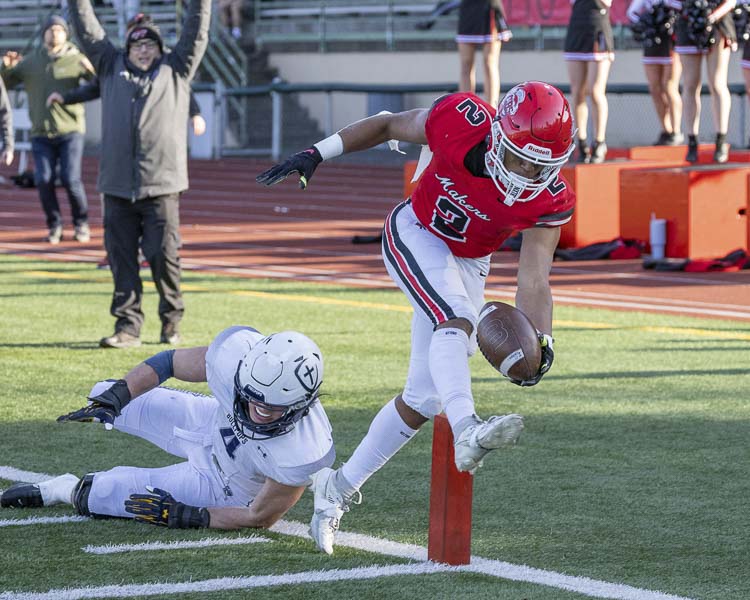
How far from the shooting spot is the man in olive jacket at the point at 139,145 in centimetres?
947

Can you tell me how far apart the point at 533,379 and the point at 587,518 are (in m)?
0.82

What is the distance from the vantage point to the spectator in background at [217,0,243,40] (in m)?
31.0

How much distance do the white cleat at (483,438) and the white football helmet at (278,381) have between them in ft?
2.20

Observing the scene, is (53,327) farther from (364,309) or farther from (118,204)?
(364,309)

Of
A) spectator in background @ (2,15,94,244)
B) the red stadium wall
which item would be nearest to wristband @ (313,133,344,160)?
spectator in background @ (2,15,94,244)

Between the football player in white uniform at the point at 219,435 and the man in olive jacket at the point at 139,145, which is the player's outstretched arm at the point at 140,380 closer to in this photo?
the football player in white uniform at the point at 219,435

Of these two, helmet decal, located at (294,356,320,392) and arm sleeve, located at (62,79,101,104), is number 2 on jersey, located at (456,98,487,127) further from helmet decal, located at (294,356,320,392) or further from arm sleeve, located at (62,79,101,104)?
arm sleeve, located at (62,79,101,104)

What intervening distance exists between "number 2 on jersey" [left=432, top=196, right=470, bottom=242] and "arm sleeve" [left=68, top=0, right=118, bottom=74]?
4.66 m

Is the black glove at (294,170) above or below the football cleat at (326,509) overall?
above

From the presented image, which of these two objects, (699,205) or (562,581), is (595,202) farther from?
(562,581)

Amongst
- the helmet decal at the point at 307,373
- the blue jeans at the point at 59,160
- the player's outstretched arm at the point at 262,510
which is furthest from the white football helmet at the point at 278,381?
the blue jeans at the point at 59,160

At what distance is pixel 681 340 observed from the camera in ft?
33.9

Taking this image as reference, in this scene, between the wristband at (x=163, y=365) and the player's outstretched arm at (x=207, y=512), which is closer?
the player's outstretched arm at (x=207, y=512)

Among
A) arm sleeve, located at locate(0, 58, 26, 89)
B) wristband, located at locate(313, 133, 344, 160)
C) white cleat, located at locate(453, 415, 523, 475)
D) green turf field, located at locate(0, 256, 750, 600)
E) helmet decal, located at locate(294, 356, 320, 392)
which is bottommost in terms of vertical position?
green turf field, located at locate(0, 256, 750, 600)
